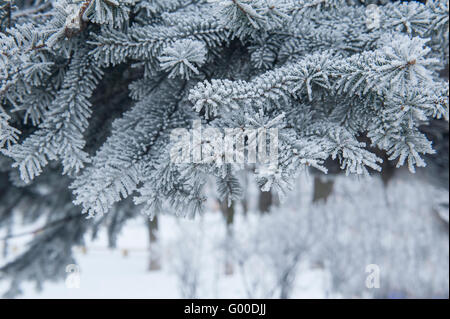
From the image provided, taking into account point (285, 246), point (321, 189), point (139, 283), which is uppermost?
point (321, 189)

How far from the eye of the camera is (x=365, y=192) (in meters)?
4.10

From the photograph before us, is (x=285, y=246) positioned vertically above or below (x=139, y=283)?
above

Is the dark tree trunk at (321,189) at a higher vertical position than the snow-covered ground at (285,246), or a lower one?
higher

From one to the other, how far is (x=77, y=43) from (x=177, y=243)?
2622mm

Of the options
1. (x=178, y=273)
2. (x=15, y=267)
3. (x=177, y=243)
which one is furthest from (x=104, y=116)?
(x=177, y=243)

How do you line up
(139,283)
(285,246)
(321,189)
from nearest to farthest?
(285,246), (139,283), (321,189)

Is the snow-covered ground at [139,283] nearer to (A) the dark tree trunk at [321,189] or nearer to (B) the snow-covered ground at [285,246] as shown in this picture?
(B) the snow-covered ground at [285,246]

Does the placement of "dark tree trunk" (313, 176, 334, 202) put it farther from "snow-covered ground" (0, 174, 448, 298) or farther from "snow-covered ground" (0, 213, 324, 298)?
"snow-covered ground" (0, 213, 324, 298)

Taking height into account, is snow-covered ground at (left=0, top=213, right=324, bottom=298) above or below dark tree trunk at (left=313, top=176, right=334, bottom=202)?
below

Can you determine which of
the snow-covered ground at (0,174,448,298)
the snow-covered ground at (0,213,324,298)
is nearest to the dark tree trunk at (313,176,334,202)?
the snow-covered ground at (0,174,448,298)

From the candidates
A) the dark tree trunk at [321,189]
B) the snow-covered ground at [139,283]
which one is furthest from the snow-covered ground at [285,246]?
the dark tree trunk at [321,189]

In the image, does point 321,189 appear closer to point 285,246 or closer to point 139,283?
point 285,246

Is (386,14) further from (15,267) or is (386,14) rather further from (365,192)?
(365,192)

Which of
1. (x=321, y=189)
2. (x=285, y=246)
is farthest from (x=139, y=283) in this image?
(x=321, y=189)
